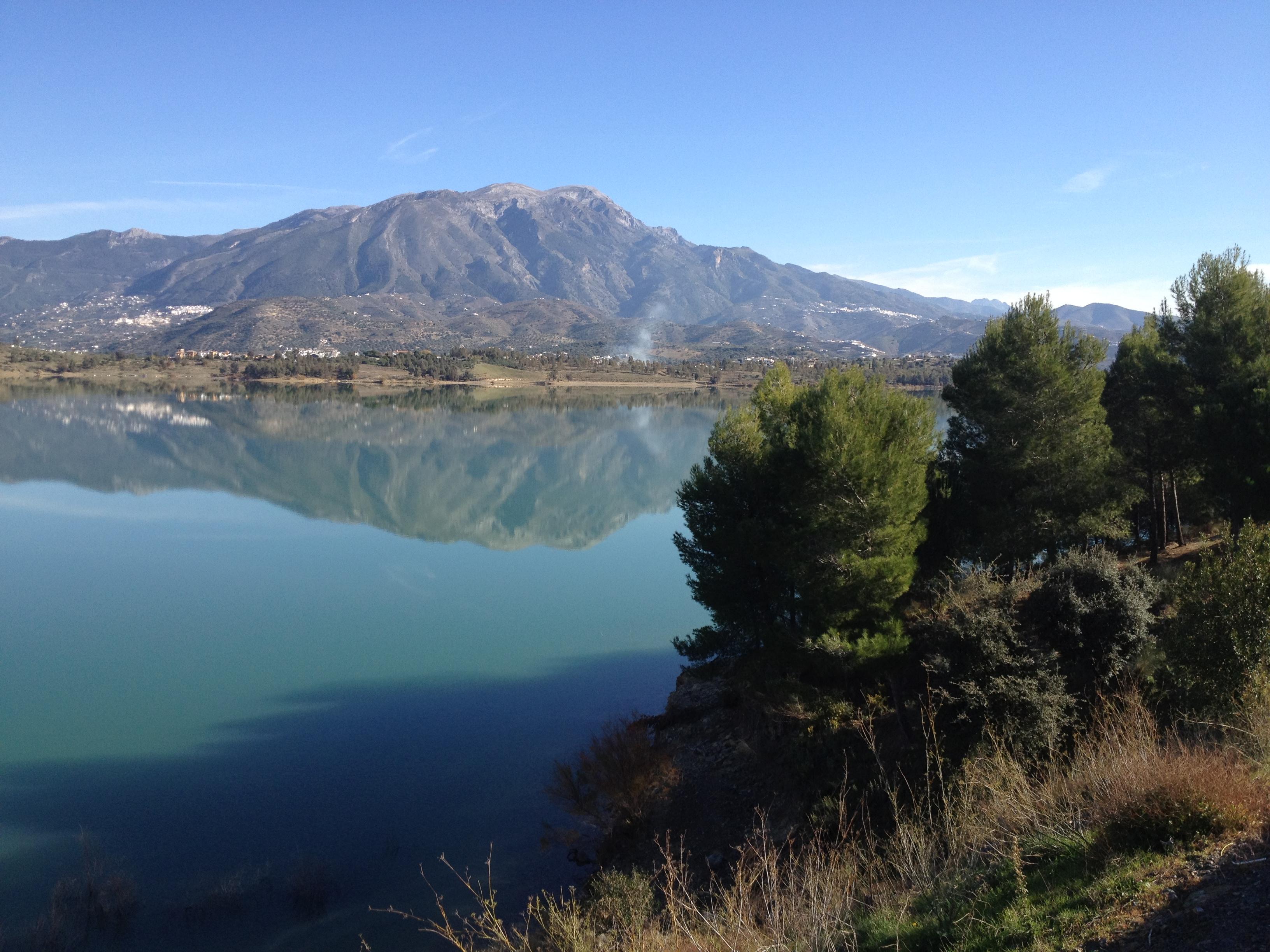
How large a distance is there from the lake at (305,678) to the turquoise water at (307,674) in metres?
0.06

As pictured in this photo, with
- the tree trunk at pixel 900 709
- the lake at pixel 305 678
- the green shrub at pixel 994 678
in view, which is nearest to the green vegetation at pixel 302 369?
the lake at pixel 305 678

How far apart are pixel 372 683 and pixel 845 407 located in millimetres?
12466

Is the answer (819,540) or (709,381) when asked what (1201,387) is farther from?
(709,381)

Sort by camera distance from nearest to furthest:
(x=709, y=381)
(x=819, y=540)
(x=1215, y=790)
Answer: (x=1215, y=790) → (x=819, y=540) → (x=709, y=381)

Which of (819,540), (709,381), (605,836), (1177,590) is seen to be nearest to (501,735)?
(605,836)

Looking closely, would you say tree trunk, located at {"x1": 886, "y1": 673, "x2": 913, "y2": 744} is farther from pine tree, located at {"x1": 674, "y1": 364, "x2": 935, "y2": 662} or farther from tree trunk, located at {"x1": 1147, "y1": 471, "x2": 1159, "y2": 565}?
tree trunk, located at {"x1": 1147, "y1": 471, "x2": 1159, "y2": 565}

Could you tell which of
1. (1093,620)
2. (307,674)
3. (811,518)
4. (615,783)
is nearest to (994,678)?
(1093,620)

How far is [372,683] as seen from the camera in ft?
60.3

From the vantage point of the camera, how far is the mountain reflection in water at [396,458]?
42.0 metres

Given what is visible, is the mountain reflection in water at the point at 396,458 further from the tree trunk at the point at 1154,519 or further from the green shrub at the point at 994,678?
the green shrub at the point at 994,678

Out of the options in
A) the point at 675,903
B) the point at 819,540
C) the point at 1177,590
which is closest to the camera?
the point at 675,903

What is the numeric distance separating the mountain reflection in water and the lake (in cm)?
53

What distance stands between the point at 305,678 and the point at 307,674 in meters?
0.28

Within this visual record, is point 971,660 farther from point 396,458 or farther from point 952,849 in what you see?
point 396,458
